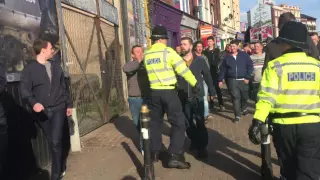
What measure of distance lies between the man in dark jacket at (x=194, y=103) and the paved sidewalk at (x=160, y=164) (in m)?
0.27

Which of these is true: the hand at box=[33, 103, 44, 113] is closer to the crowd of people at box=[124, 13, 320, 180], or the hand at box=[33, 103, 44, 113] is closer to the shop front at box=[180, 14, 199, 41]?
the crowd of people at box=[124, 13, 320, 180]

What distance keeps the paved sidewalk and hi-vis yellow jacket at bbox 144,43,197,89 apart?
1263 mm

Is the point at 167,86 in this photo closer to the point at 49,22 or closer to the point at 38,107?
the point at 38,107

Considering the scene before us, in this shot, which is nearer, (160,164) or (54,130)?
(54,130)

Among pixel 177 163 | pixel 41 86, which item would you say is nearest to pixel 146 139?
pixel 177 163

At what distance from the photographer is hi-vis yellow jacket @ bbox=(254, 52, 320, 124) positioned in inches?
136

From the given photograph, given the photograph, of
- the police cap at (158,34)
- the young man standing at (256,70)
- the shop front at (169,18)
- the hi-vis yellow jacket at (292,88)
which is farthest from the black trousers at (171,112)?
the shop front at (169,18)

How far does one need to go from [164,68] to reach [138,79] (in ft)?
3.33

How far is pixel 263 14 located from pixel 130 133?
29765 millimetres

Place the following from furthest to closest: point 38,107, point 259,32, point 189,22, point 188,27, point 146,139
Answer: point 189,22 → point 188,27 → point 259,32 → point 146,139 → point 38,107

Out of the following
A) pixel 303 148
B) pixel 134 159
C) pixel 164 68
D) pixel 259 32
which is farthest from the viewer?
pixel 259 32

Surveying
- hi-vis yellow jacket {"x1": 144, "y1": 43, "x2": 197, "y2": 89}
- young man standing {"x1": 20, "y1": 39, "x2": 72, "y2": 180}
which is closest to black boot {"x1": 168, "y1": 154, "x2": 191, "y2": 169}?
hi-vis yellow jacket {"x1": 144, "y1": 43, "x2": 197, "y2": 89}

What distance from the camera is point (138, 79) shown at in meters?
6.45

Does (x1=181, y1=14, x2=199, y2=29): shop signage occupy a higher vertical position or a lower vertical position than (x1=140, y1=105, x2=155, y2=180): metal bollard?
higher
